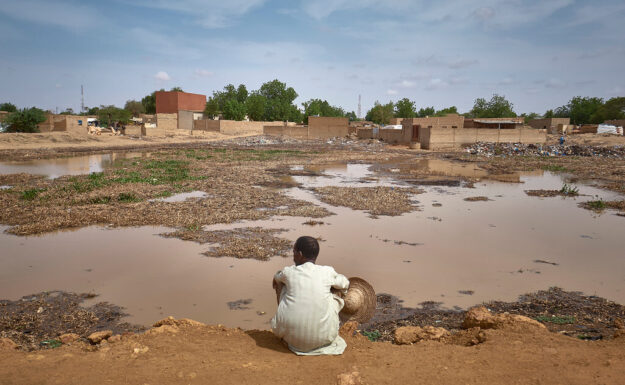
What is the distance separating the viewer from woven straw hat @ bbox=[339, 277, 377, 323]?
11.9 feet

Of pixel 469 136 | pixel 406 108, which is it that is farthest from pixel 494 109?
pixel 469 136

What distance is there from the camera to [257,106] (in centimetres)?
7056

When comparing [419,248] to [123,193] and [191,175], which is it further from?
[191,175]

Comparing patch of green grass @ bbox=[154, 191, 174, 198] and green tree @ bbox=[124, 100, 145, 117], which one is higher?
green tree @ bbox=[124, 100, 145, 117]

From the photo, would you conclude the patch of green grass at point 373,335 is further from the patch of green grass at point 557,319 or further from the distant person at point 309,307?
the patch of green grass at point 557,319

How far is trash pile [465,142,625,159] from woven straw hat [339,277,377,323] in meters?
30.1

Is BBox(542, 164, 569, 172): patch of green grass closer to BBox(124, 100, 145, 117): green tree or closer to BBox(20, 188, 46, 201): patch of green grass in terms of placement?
BBox(20, 188, 46, 201): patch of green grass

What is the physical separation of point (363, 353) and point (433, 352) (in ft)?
1.88

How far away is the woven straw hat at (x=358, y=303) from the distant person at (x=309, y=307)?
20cm

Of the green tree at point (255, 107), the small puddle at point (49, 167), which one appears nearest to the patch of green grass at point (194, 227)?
the small puddle at point (49, 167)

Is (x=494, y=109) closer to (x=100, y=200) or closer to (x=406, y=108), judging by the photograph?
(x=406, y=108)

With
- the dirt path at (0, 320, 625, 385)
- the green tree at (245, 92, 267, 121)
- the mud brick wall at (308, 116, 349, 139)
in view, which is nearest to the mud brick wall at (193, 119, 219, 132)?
the mud brick wall at (308, 116, 349, 139)

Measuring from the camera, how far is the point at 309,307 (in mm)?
3230

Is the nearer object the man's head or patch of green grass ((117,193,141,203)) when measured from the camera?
the man's head
